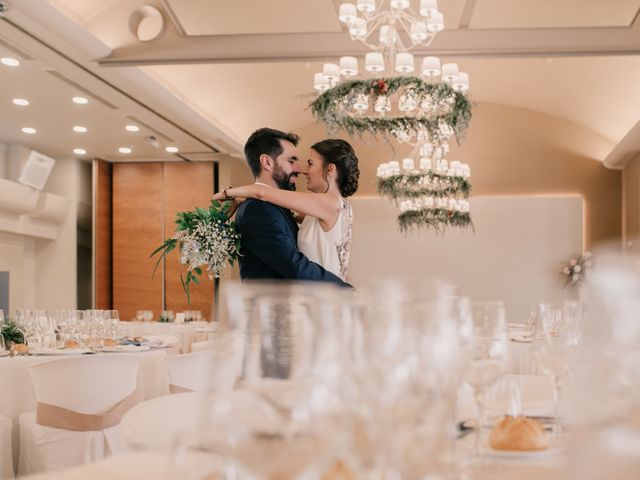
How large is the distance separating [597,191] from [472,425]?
448 inches

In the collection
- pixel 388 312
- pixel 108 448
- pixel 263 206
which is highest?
pixel 263 206

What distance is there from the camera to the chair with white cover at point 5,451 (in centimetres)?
372

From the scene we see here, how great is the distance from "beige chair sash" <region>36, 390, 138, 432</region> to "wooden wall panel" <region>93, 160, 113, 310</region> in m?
8.64

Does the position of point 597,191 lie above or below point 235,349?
above

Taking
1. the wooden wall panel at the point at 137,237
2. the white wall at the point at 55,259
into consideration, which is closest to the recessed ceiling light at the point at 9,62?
the white wall at the point at 55,259

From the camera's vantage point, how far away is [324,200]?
9.43 feet

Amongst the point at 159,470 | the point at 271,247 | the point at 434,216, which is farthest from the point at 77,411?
the point at 434,216

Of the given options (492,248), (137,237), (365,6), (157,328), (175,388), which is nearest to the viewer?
(175,388)

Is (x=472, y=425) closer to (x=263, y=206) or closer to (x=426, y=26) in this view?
→ (x=263, y=206)

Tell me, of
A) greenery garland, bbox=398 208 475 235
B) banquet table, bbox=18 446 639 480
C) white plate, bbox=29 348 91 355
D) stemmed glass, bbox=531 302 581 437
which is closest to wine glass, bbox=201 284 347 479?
banquet table, bbox=18 446 639 480

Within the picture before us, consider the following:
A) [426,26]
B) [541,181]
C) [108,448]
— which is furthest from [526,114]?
[108,448]

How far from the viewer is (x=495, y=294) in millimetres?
11969

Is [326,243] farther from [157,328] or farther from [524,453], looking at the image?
[157,328]

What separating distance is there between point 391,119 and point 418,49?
1879 millimetres
